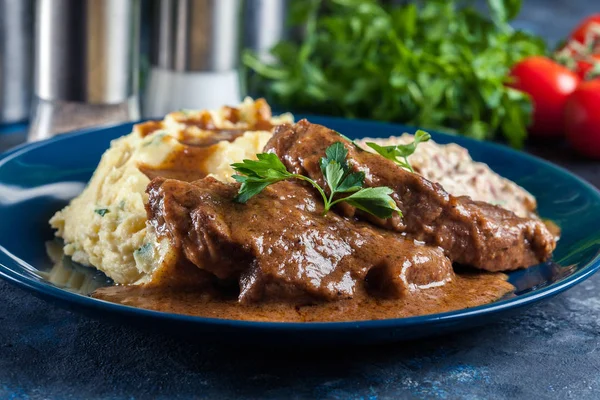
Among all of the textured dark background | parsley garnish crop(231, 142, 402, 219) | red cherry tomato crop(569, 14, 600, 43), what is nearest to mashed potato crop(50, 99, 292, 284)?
the textured dark background

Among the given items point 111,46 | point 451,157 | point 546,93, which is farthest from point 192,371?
point 546,93

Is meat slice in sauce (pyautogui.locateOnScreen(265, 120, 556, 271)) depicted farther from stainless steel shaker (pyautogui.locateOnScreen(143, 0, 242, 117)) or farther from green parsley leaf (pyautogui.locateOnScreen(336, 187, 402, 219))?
stainless steel shaker (pyautogui.locateOnScreen(143, 0, 242, 117))

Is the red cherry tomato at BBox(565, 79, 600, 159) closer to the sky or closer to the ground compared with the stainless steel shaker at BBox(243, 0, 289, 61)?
closer to the ground

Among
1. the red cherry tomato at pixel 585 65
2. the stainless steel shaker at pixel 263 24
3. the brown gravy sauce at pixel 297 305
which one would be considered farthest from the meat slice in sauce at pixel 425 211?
the red cherry tomato at pixel 585 65

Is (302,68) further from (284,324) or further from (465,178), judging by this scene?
(284,324)

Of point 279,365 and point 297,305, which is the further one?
point 297,305

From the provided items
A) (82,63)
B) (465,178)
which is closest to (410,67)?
(465,178)

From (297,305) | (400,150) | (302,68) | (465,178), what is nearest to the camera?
(297,305)
